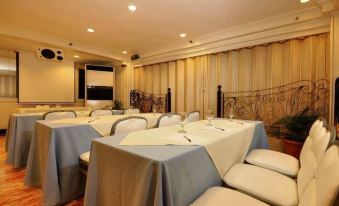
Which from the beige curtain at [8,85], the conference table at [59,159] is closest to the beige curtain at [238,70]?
the conference table at [59,159]

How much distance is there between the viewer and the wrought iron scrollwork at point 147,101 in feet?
18.3

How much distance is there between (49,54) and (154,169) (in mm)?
5412

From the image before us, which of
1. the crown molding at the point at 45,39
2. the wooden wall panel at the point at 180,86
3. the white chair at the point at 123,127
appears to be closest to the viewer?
the white chair at the point at 123,127

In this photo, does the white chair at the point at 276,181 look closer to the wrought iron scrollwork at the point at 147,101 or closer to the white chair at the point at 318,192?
the white chair at the point at 318,192

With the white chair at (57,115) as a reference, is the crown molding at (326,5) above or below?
above

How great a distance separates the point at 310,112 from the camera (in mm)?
3033

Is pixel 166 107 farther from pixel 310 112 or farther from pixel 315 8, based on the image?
pixel 315 8

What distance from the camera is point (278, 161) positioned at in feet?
5.66

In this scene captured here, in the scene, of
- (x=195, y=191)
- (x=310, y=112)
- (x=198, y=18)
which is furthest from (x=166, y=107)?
(x=195, y=191)

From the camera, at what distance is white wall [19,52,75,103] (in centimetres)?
547

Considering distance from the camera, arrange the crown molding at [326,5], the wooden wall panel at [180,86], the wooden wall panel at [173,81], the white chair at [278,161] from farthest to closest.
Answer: the wooden wall panel at [173,81] → the wooden wall panel at [180,86] → the crown molding at [326,5] → the white chair at [278,161]

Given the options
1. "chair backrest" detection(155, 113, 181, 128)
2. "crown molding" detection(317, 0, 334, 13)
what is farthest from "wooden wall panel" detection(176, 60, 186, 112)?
"crown molding" detection(317, 0, 334, 13)

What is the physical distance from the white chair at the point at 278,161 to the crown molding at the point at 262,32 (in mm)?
2111

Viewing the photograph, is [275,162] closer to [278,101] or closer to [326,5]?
[278,101]
